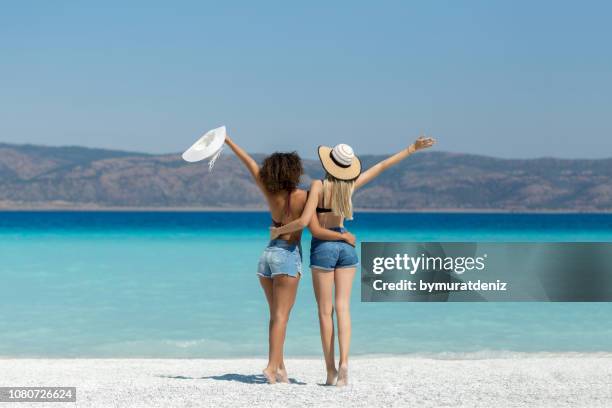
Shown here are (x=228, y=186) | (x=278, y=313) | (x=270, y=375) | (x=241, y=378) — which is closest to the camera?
(x=278, y=313)

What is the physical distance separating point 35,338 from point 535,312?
7281 millimetres

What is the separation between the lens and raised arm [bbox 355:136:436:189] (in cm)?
598

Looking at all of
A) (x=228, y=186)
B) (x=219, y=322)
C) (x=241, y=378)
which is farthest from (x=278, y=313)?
(x=228, y=186)

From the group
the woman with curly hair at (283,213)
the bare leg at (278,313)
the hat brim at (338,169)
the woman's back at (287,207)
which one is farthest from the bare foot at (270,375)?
the hat brim at (338,169)

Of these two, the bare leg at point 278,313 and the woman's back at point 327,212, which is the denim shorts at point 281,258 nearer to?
the bare leg at point 278,313

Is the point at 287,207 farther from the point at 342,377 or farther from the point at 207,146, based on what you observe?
the point at 342,377

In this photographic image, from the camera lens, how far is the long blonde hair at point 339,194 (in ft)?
19.3

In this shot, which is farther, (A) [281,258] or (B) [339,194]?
(A) [281,258]

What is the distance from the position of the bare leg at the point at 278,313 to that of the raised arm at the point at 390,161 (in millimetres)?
784

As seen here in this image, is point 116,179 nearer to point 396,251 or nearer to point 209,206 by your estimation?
point 209,206

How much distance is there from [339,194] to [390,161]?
439 millimetres

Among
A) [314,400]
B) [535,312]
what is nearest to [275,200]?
[314,400]

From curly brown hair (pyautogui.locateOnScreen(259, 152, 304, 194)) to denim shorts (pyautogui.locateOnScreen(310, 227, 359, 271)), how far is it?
39 cm

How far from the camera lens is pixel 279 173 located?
595 centimetres
